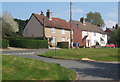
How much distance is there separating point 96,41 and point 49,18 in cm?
2367

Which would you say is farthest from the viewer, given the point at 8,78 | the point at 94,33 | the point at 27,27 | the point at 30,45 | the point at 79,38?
the point at 94,33

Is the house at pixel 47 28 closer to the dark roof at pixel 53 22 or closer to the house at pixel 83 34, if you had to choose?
the dark roof at pixel 53 22

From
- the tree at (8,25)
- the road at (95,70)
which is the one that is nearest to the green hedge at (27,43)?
the tree at (8,25)

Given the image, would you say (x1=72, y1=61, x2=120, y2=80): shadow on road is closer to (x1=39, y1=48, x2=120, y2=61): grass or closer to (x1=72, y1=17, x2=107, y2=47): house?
(x1=39, y1=48, x2=120, y2=61): grass

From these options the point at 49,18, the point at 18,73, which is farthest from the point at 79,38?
the point at 18,73

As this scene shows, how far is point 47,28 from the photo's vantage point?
4538 centimetres

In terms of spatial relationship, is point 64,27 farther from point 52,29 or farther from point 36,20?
→ point 36,20

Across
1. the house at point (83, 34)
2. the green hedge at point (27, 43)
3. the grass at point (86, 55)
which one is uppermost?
the house at point (83, 34)

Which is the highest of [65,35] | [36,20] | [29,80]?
[36,20]

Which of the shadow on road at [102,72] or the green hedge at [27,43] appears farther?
the green hedge at [27,43]

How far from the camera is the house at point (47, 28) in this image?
148 feet

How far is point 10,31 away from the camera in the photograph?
51531mm

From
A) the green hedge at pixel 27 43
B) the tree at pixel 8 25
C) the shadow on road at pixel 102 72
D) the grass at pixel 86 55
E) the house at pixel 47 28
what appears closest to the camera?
the shadow on road at pixel 102 72

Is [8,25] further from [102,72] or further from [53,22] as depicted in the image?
[102,72]
